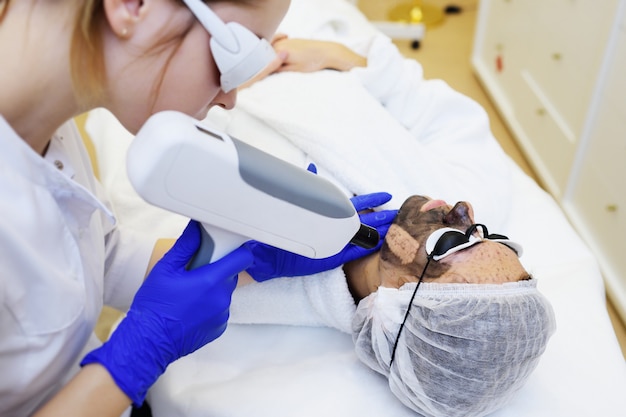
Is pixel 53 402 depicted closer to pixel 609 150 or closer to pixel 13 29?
pixel 13 29

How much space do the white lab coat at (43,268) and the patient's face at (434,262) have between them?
47 centimetres

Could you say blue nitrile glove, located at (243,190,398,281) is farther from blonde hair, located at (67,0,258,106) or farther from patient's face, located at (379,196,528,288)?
blonde hair, located at (67,0,258,106)

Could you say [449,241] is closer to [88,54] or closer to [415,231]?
[415,231]

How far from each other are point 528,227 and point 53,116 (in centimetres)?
101

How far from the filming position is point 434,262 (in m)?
0.94

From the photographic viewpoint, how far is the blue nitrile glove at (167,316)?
2.64 feet

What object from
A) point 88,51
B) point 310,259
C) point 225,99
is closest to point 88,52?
point 88,51

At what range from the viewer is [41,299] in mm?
792

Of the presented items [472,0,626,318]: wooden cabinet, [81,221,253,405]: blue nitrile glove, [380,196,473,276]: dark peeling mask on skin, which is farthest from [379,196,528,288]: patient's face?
[472,0,626,318]: wooden cabinet

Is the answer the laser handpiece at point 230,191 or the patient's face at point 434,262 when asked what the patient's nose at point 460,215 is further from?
the laser handpiece at point 230,191

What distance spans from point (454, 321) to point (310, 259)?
0.93 feet

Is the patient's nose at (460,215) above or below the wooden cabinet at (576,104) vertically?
above

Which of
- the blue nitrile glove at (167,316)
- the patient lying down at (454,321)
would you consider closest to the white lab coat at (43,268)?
the blue nitrile glove at (167,316)

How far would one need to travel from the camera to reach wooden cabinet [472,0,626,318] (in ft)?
→ 6.10
